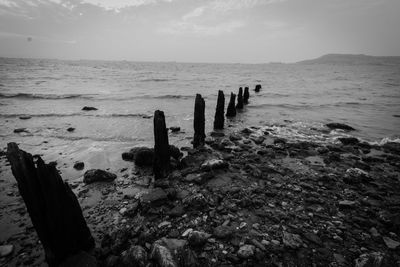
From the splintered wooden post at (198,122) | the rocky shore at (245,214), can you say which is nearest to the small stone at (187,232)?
the rocky shore at (245,214)

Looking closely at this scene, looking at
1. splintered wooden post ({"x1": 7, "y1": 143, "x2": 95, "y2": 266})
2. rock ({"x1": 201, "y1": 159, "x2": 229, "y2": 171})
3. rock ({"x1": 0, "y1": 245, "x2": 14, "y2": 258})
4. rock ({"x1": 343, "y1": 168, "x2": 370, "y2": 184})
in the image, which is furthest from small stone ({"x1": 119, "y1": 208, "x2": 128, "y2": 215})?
rock ({"x1": 343, "y1": 168, "x2": 370, "y2": 184})

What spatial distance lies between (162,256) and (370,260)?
3270 millimetres

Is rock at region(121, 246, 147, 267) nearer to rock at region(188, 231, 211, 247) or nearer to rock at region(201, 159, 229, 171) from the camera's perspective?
rock at region(188, 231, 211, 247)

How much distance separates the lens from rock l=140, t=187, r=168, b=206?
538 cm

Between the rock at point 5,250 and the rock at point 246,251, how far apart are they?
13.5ft

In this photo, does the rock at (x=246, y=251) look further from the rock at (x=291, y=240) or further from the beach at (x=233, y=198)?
the rock at (x=291, y=240)

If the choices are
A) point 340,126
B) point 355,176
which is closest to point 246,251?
point 355,176

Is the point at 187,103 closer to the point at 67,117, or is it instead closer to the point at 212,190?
the point at 67,117

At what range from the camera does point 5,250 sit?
4180mm

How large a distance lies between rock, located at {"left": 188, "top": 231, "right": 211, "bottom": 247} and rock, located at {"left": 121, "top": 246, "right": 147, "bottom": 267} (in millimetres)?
842

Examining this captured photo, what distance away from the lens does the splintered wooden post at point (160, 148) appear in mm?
6531

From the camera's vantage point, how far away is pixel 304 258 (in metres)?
3.83

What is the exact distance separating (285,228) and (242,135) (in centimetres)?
704

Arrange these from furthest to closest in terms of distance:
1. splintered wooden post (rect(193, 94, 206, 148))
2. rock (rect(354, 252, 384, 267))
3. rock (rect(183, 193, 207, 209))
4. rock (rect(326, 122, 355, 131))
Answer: rock (rect(326, 122, 355, 131))
splintered wooden post (rect(193, 94, 206, 148))
rock (rect(183, 193, 207, 209))
rock (rect(354, 252, 384, 267))
